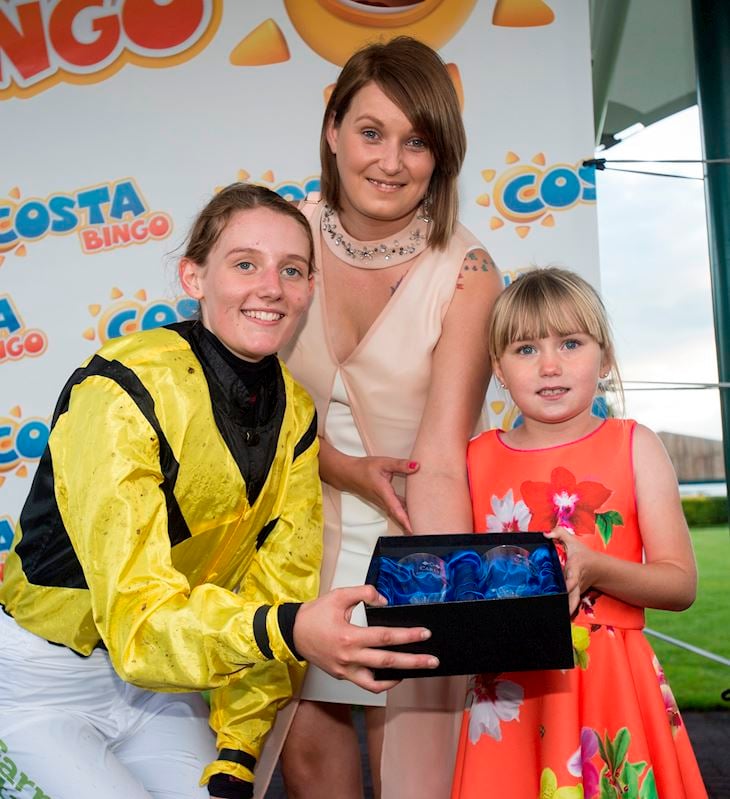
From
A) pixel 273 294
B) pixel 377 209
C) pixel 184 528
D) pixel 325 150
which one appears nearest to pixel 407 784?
pixel 184 528

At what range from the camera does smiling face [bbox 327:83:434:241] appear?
71.6 inches

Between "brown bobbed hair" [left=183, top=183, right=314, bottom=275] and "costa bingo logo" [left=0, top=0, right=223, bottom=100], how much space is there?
1.65 metres

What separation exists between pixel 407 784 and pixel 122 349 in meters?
0.92

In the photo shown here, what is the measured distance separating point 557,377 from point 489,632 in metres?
0.56

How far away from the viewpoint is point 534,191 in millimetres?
2865

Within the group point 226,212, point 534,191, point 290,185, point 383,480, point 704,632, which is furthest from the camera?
point 704,632

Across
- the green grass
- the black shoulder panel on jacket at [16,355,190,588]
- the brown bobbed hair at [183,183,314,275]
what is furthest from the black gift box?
the green grass

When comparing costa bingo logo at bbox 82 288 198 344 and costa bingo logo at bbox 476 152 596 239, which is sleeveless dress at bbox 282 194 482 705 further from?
costa bingo logo at bbox 82 288 198 344

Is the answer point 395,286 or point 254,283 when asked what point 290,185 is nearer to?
point 395,286

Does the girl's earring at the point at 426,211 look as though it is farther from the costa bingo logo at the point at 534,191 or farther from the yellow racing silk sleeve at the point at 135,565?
the costa bingo logo at the point at 534,191

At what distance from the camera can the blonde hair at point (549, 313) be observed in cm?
167

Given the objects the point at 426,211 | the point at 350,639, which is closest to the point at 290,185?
the point at 426,211

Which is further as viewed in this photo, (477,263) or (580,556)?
(477,263)

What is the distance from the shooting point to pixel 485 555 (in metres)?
1.45
